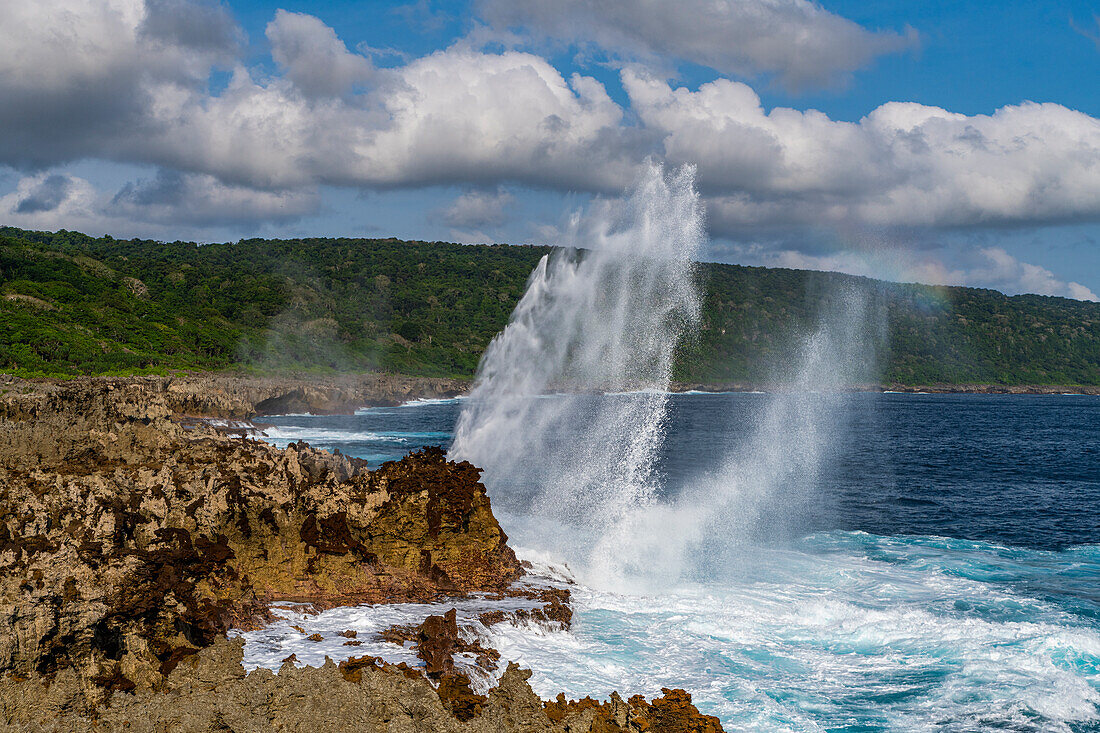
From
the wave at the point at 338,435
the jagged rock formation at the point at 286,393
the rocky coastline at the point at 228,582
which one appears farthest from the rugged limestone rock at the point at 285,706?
the jagged rock formation at the point at 286,393

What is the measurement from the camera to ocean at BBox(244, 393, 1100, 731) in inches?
655

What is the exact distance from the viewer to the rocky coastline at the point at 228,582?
982 cm

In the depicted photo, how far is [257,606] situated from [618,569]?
45.1ft

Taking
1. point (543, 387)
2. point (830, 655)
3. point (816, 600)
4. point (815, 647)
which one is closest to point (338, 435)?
point (543, 387)

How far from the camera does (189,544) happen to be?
17.7m

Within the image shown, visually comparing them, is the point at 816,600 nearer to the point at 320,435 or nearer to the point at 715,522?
the point at 715,522

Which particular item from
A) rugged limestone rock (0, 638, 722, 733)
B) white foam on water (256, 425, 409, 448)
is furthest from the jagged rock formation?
rugged limestone rock (0, 638, 722, 733)

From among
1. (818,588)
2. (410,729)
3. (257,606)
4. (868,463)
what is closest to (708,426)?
(868,463)

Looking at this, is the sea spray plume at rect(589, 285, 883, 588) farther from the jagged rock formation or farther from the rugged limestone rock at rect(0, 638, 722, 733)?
the jagged rock formation

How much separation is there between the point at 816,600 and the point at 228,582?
1753 centimetres

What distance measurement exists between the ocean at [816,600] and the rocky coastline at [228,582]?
1.73 meters

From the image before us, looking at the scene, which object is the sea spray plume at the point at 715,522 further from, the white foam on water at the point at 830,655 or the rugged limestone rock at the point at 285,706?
the rugged limestone rock at the point at 285,706

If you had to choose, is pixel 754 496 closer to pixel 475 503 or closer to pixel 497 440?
pixel 497 440

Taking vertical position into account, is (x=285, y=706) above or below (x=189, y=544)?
above
